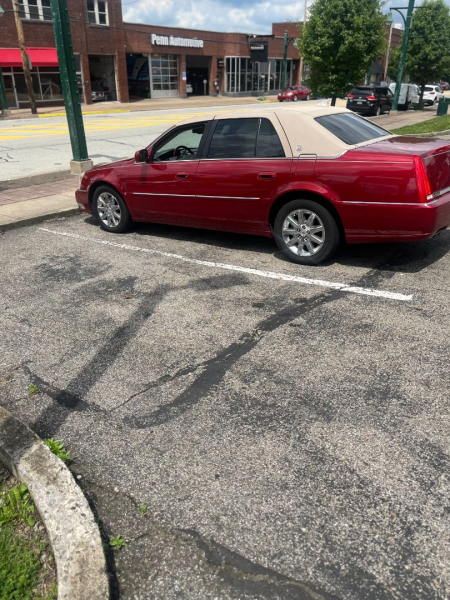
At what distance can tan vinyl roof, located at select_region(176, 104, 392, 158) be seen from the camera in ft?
18.8

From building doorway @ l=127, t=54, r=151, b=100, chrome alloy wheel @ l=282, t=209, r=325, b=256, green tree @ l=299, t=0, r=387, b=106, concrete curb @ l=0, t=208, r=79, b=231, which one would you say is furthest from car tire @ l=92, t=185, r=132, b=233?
building doorway @ l=127, t=54, r=151, b=100

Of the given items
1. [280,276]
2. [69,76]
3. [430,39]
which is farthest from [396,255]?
[430,39]

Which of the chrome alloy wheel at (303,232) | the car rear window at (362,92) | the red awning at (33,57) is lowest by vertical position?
the chrome alloy wheel at (303,232)

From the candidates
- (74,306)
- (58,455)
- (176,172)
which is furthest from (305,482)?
(176,172)

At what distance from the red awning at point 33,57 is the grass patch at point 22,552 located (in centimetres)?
3984

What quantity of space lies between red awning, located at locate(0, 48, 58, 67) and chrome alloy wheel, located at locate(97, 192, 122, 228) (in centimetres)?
3431

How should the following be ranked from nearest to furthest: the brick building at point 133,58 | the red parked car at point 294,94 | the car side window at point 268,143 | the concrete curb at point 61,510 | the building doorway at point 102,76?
1. the concrete curb at point 61,510
2. the car side window at point 268,143
3. the brick building at point 133,58
4. the building doorway at point 102,76
5. the red parked car at point 294,94

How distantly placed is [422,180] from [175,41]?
52.9 metres

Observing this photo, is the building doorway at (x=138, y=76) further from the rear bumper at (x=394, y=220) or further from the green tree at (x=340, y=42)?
the rear bumper at (x=394, y=220)

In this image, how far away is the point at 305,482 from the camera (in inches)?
113

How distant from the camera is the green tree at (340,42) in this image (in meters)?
22.7

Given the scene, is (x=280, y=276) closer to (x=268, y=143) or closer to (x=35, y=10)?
(x=268, y=143)

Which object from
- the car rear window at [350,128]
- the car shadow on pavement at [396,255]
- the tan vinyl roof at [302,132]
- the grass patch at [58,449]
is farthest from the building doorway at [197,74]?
the grass patch at [58,449]

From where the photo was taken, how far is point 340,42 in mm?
23172
